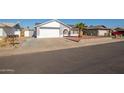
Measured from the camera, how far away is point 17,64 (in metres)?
10.5

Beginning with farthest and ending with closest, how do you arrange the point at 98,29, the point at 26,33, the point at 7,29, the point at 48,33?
1. the point at 26,33
2. the point at 48,33
3. the point at 7,29
4. the point at 98,29

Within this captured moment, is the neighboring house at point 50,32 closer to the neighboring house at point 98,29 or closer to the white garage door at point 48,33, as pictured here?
the white garage door at point 48,33

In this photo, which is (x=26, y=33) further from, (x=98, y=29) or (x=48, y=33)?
(x=98, y=29)

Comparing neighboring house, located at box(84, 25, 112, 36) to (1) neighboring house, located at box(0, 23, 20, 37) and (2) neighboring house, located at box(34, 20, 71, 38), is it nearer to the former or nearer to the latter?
(2) neighboring house, located at box(34, 20, 71, 38)

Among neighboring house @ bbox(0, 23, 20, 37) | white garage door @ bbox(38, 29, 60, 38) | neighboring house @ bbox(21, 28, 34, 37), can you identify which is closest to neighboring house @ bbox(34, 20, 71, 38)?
white garage door @ bbox(38, 29, 60, 38)

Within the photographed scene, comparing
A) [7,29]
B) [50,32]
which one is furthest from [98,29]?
[50,32]

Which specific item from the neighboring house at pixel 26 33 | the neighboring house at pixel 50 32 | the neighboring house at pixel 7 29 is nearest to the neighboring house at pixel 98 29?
the neighboring house at pixel 50 32

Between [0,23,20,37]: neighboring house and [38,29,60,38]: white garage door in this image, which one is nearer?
[0,23,20,37]: neighboring house

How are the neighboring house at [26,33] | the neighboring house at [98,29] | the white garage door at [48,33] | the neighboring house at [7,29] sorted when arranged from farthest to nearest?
the white garage door at [48,33] < the neighboring house at [26,33] < the neighboring house at [7,29] < the neighboring house at [98,29]
